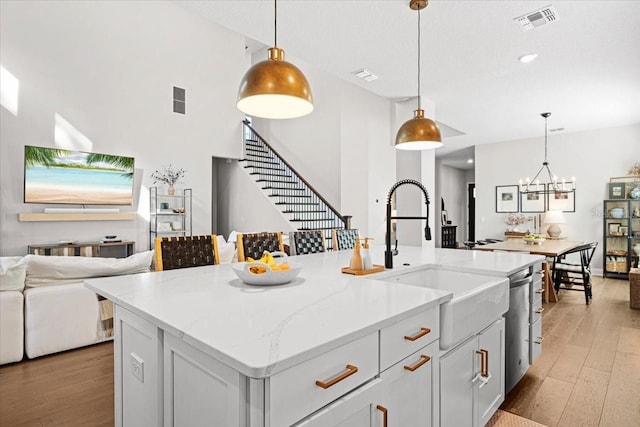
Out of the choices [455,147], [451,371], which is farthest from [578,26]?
[455,147]

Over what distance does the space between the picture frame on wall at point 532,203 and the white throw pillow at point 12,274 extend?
8.72 metres

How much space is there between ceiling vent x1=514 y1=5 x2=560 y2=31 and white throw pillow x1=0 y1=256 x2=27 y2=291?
4.50 metres

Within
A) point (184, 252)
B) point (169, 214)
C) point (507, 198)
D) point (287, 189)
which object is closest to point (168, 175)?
point (169, 214)

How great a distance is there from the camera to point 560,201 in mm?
7680

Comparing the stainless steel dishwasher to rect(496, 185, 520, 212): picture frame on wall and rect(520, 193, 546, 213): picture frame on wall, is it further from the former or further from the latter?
rect(496, 185, 520, 212): picture frame on wall

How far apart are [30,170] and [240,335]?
19.0ft

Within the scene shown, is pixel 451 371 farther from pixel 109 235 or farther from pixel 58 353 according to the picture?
pixel 109 235

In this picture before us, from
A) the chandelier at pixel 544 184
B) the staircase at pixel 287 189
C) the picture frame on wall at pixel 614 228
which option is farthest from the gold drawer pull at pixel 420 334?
the picture frame on wall at pixel 614 228

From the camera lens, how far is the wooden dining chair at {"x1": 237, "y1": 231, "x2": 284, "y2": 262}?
2.64 metres

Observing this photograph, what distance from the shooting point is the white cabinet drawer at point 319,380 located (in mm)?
847

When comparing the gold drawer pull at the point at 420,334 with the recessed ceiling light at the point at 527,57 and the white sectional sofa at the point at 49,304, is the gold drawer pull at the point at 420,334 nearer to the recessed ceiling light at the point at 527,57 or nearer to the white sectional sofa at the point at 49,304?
the white sectional sofa at the point at 49,304

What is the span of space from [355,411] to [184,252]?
1.70 metres

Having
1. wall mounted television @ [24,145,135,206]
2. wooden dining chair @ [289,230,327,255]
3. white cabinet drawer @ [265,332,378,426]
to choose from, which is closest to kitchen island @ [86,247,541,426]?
white cabinet drawer @ [265,332,378,426]

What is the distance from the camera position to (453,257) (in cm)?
273
